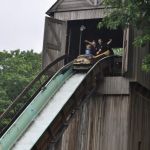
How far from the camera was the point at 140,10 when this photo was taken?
16.5 metres

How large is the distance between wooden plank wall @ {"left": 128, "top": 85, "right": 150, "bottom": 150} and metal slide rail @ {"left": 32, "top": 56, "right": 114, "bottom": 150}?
58.3 inches

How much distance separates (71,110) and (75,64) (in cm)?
215

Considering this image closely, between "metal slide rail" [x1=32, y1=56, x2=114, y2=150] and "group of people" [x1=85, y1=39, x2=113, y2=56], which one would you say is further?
A: "group of people" [x1=85, y1=39, x2=113, y2=56]

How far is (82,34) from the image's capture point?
25359 millimetres

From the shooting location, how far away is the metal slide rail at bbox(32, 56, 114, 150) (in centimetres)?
1708

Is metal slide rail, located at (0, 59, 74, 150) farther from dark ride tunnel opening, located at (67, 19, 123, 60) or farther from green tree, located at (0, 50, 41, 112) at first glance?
green tree, located at (0, 50, 41, 112)

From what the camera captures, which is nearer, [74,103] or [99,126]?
[74,103]

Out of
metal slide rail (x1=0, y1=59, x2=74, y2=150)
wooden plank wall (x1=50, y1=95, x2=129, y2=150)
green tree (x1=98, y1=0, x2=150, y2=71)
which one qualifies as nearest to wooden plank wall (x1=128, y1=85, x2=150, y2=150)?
wooden plank wall (x1=50, y1=95, x2=129, y2=150)

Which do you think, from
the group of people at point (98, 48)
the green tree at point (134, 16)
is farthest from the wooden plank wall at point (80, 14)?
the green tree at point (134, 16)

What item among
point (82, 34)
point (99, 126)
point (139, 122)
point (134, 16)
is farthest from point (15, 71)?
point (134, 16)

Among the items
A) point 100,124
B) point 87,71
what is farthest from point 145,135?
point 87,71

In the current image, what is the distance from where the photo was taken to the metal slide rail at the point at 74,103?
56.0ft

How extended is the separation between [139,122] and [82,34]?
17.7 feet

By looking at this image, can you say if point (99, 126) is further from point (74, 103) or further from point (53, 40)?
point (53, 40)
